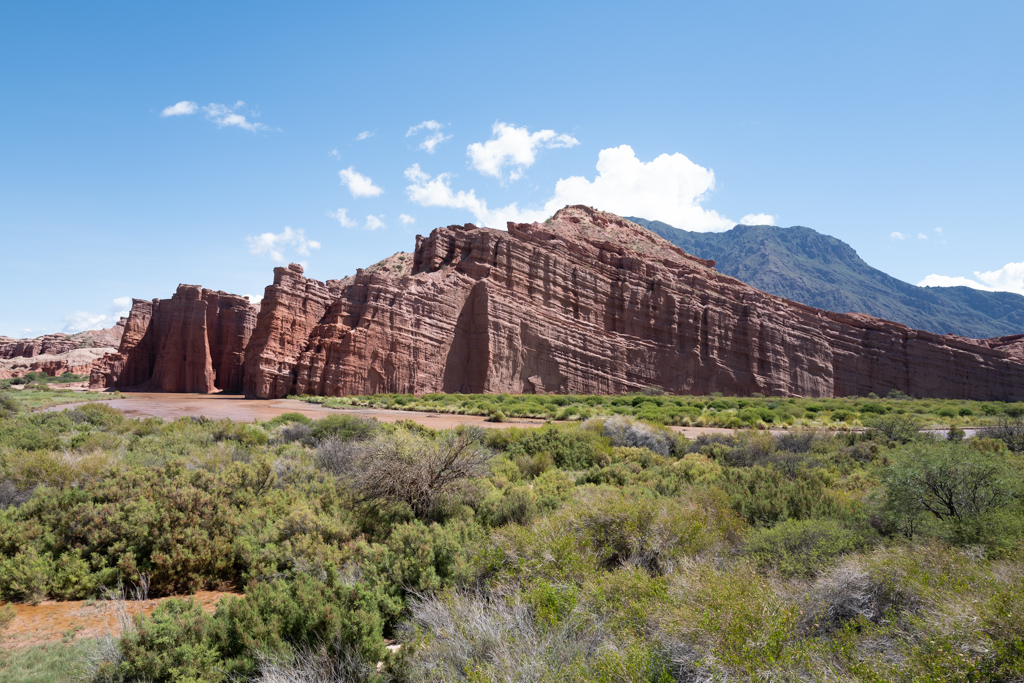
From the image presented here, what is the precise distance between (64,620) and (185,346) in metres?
65.8

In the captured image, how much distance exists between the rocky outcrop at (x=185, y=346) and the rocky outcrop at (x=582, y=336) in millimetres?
16655

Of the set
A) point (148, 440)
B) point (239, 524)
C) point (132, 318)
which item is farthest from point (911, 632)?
point (132, 318)

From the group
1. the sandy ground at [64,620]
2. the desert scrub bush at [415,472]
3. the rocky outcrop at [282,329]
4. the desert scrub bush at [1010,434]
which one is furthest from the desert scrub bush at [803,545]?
the rocky outcrop at [282,329]

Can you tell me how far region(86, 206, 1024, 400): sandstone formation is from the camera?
44.9 meters

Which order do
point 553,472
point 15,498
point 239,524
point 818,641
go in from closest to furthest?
point 818,641 → point 239,524 → point 15,498 → point 553,472

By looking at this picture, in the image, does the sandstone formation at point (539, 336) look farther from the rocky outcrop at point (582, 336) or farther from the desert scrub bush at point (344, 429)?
the desert scrub bush at point (344, 429)

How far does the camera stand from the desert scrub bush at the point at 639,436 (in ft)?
51.3

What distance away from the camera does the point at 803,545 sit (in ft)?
18.8

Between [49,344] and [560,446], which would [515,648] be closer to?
[560,446]

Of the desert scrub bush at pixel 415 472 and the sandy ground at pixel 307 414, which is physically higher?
the desert scrub bush at pixel 415 472

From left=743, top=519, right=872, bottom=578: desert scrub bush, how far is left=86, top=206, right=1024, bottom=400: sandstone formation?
128 feet

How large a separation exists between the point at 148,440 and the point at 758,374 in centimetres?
5529

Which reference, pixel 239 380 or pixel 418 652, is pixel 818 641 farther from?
pixel 239 380

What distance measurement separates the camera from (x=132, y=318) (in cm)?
6869
